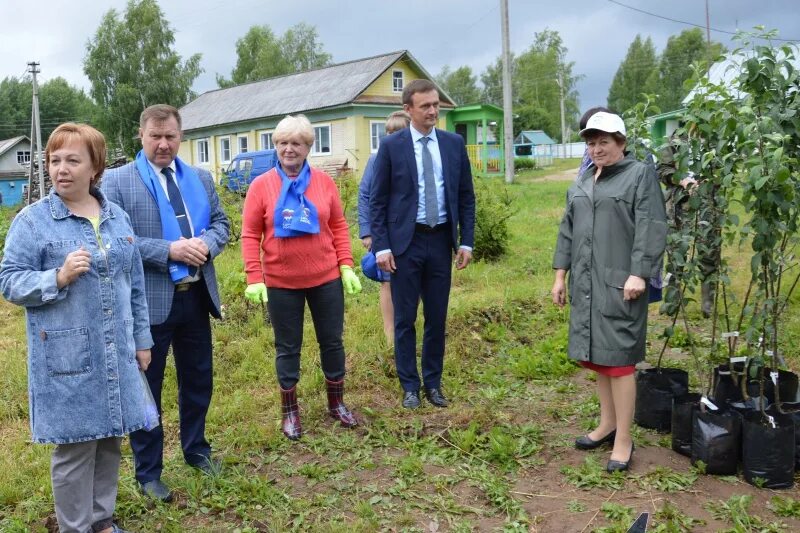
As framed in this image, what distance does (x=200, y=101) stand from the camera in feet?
115

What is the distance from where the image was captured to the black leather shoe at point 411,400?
4613 millimetres

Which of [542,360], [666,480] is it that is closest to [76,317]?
[666,480]

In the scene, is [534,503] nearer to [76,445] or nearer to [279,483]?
[279,483]

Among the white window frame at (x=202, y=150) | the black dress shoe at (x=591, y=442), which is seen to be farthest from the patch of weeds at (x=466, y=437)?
the white window frame at (x=202, y=150)

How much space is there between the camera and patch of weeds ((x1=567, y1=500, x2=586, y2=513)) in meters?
3.28

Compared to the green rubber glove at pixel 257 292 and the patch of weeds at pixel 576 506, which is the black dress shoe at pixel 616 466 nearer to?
the patch of weeds at pixel 576 506

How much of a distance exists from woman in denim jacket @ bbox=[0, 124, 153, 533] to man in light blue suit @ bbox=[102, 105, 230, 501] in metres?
0.38

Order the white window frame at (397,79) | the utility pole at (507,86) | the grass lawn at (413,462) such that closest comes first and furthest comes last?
1. the grass lawn at (413,462)
2. the utility pole at (507,86)
3. the white window frame at (397,79)

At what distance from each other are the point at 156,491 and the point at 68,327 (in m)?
1.17

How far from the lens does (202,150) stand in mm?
32500

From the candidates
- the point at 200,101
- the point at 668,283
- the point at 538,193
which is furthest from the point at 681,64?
the point at 668,283

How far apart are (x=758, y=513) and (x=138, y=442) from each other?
9.58ft

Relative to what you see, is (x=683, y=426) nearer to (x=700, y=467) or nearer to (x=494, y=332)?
(x=700, y=467)

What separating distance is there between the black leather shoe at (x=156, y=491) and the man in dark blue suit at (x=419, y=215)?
1.68 metres
